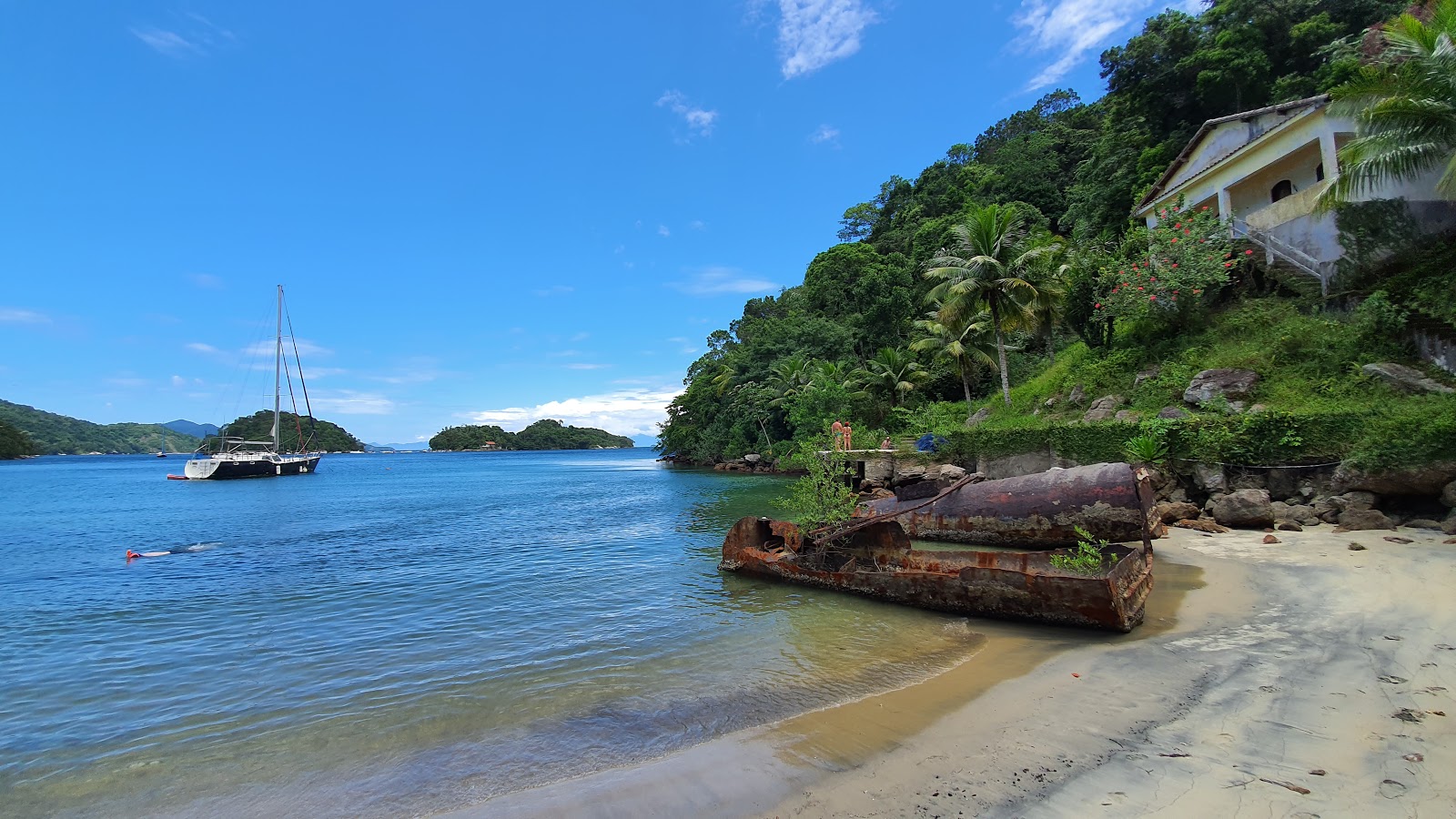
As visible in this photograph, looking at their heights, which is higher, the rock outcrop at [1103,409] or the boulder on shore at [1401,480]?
the rock outcrop at [1103,409]

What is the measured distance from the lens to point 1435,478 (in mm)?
10336

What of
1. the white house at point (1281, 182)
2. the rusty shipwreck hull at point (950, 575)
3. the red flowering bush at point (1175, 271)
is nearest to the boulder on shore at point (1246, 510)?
the rusty shipwreck hull at point (950, 575)

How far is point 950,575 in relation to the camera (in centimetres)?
888

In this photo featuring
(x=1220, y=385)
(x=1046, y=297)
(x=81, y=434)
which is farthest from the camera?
(x=81, y=434)

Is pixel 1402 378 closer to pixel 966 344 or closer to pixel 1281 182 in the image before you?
pixel 1281 182

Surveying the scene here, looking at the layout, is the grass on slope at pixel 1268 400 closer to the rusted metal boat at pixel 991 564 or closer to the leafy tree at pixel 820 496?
the rusted metal boat at pixel 991 564

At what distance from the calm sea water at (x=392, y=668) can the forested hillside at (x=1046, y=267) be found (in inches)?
609

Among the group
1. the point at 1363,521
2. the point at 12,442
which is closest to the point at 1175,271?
the point at 1363,521

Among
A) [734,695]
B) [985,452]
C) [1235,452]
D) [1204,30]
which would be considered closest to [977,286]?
[985,452]

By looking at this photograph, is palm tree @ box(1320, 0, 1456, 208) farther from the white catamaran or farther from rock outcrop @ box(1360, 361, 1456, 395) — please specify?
the white catamaran

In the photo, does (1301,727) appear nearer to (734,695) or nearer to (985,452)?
(734,695)

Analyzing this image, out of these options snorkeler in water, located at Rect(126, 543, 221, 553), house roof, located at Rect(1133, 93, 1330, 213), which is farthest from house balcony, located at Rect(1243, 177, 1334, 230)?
snorkeler in water, located at Rect(126, 543, 221, 553)

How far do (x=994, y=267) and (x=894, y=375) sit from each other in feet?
45.0

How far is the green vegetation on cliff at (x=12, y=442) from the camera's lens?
88.9 m
